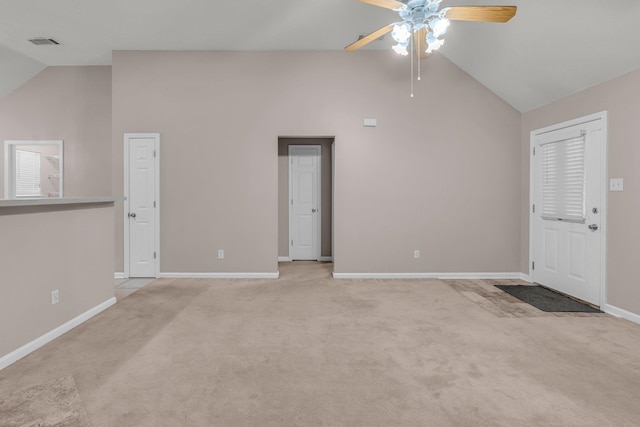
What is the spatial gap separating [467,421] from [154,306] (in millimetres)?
3222

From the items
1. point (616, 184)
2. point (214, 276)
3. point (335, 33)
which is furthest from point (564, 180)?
point (214, 276)

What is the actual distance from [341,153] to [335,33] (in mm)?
1589

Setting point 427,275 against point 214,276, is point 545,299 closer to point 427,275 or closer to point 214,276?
point 427,275

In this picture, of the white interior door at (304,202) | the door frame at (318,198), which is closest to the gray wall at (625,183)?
the door frame at (318,198)

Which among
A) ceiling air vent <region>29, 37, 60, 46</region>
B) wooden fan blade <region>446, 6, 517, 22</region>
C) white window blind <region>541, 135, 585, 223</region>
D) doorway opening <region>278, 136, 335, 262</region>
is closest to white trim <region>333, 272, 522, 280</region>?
white window blind <region>541, 135, 585, 223</region>

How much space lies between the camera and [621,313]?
11.0ft

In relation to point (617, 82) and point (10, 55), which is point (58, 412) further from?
point (10, 55)

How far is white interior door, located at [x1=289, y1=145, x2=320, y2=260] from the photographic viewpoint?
6.43m

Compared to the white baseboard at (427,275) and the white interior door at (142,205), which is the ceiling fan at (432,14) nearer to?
the white baseboard at (427,275)

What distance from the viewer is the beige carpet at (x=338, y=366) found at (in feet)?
5.94

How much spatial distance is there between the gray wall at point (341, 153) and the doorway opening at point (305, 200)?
4.95 feet

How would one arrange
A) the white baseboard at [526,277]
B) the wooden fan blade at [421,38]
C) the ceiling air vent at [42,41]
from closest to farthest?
1. the wooden fan blade at [421,38]
2. the ceiling air vent at [42,41]
3. the white baseboard at [526,277]

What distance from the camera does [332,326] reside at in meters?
3.09

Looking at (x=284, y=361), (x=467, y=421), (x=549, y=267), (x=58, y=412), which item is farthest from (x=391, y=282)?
(x=58, y=412)
